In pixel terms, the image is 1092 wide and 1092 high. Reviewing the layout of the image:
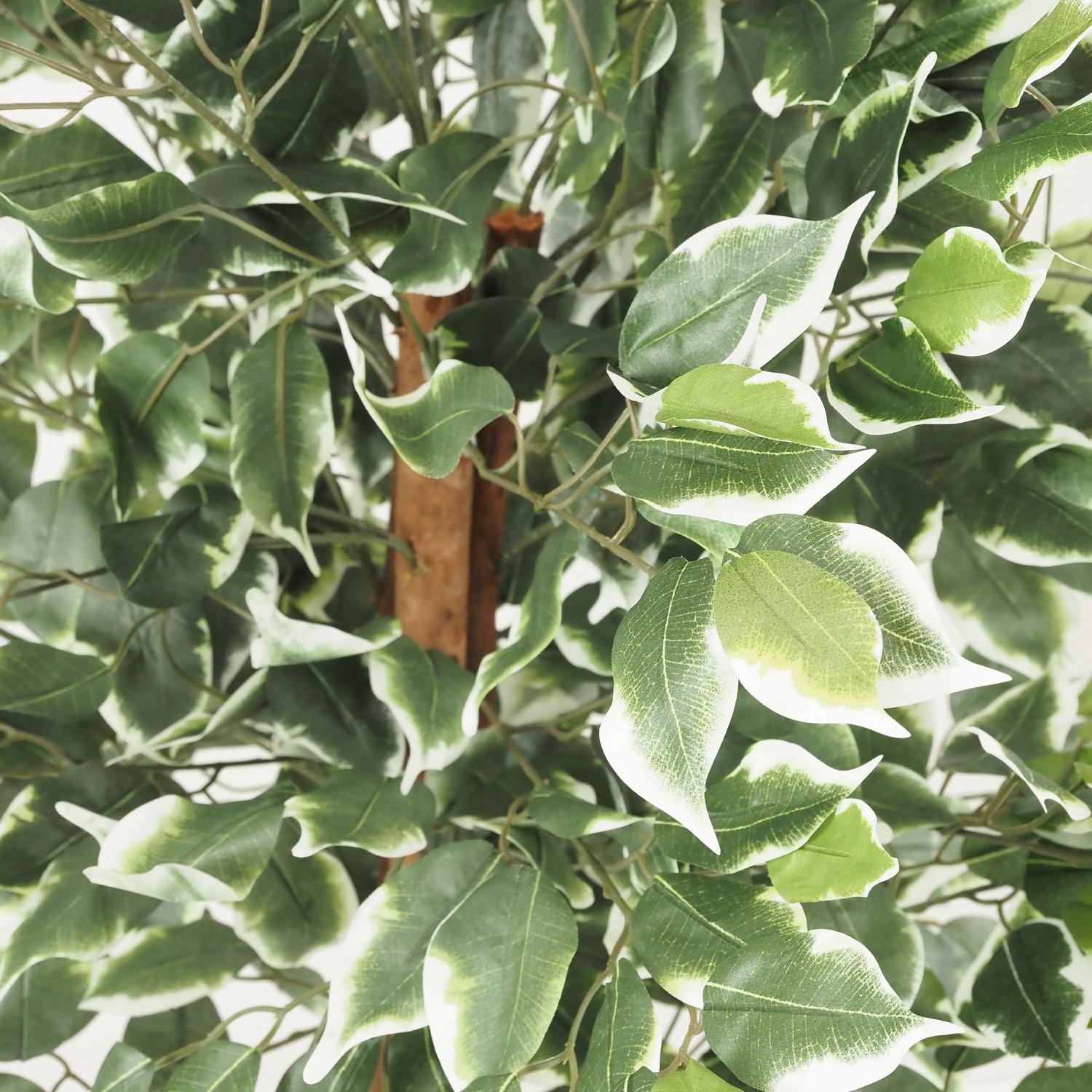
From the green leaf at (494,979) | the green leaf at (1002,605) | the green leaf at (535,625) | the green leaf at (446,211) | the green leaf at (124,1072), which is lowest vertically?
the green leaf at (124,1072)

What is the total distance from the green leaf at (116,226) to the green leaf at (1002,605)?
1.01 feet

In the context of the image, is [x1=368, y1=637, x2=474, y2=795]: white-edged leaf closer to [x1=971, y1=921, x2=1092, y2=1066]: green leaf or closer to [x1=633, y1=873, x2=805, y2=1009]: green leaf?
[x1=633, y1=873, x2=805, y2=1009]: green leaf

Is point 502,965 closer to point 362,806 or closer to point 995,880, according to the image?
point 362,806

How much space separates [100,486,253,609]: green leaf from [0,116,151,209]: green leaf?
0.37ft

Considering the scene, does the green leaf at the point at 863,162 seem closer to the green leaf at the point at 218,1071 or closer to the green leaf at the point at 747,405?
the green leaf at the point at 747,405

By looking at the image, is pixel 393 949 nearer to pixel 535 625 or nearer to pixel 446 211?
pixel 535 625

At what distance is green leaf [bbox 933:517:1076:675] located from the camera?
1.49 ft

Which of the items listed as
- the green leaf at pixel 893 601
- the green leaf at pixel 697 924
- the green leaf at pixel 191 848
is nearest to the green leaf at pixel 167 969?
the green leaf at pixel 191 848

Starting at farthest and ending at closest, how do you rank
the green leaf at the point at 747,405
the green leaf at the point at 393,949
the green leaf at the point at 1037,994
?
1. the green leaf at the point at 1037,994
2. the green leaf at the point at 393,949
3. the green leaf at the point at 747,405

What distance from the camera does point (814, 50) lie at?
35 centimetres

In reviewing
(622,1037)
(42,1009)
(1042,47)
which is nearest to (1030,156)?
(1042,47)

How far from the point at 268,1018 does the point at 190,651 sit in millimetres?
648

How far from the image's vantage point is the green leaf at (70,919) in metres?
0.39

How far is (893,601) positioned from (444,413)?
0.14m
